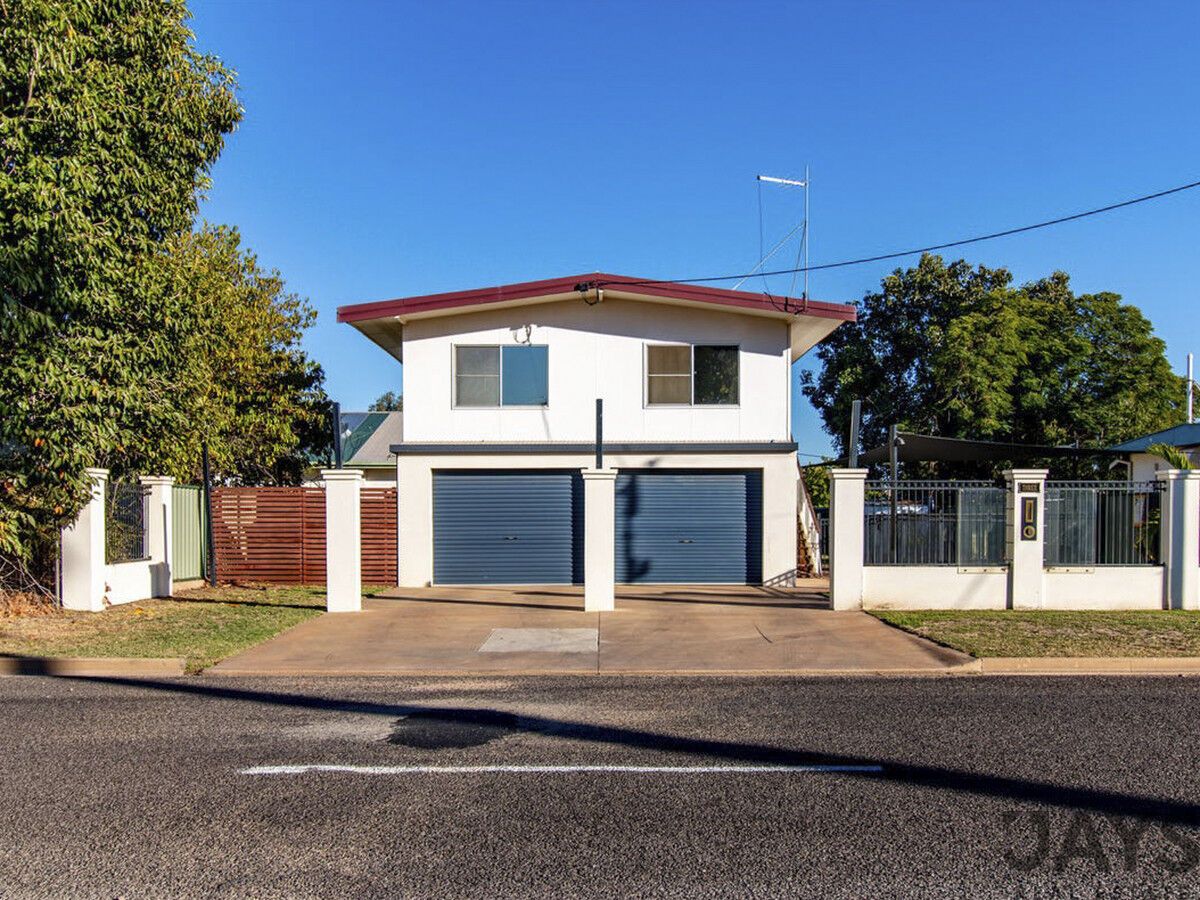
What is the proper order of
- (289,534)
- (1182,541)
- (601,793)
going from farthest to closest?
(289,534)
(1182,541)
(601,793)

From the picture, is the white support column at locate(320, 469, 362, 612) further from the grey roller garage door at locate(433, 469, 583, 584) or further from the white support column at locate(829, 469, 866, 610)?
the white support column at locate(829, 469, 866, 610)

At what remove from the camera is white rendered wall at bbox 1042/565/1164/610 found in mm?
14888

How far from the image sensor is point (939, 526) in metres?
15.0

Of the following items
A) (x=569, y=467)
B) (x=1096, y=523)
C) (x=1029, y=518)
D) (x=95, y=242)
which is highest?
(x=95, y=242)

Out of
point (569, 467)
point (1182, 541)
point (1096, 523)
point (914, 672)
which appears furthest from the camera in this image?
point (569, 467)

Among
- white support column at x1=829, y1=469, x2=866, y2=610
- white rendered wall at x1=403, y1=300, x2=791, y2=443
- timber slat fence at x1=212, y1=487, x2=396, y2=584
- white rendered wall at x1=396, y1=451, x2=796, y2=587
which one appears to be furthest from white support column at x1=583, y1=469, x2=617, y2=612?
timber slat fence at x1=212, y1=487, x2=396, y2=584

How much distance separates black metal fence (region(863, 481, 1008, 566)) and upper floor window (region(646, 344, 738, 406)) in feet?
15.8

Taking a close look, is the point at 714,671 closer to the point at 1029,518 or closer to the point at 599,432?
the point at 1029,518

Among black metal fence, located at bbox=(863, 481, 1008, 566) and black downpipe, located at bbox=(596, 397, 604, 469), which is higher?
black downpipe, located at bbox=(596, 397, 604, 469)

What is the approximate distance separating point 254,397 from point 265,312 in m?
2.16

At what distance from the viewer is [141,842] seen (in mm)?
4996

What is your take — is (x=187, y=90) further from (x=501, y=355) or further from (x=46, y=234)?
(x=501, y=355)

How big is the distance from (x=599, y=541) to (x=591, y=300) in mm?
5954

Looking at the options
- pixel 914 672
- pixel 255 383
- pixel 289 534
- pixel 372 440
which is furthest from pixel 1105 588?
pixel 372 440
